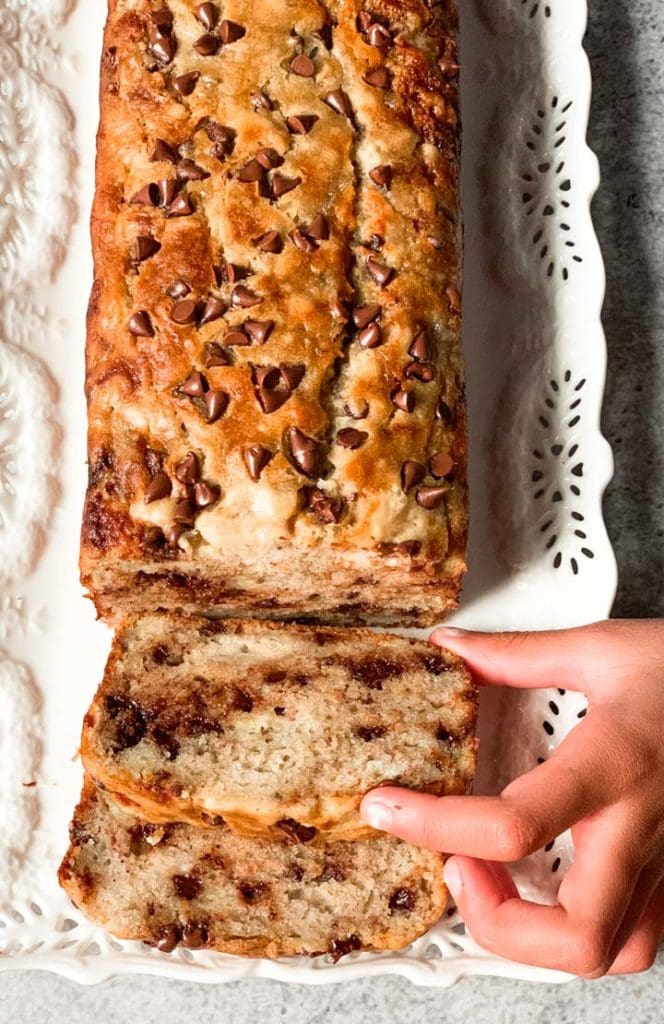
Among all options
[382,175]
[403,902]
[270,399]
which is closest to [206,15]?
[382,175]

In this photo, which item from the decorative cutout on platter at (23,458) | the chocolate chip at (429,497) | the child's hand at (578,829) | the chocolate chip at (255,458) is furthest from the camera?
the decorative cutout on platter at (23,458)

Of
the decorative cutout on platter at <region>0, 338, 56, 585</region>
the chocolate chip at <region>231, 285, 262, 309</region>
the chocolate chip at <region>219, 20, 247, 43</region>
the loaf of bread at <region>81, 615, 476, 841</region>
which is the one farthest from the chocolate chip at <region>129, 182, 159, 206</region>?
the loaf of bread at <region>81, 615, 476, 841</region>

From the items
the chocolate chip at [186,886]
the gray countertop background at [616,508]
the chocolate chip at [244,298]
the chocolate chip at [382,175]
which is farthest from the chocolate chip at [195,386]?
the gray countertop background at [616,508]

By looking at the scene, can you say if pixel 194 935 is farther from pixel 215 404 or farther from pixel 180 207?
pixel 180 207

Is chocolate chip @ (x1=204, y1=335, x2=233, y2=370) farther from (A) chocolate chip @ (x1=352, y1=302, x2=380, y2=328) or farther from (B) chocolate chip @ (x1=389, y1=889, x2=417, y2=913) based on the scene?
(B) chocolate chip @ (x1=389, y1=889, x2=417, y2=913)

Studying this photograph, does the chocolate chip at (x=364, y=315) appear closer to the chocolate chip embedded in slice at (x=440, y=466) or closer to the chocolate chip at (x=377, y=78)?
the chocolate chip embedded in slice at (x=440, y=466)

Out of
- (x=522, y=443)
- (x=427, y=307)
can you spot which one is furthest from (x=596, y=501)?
(x=427, y=307)
